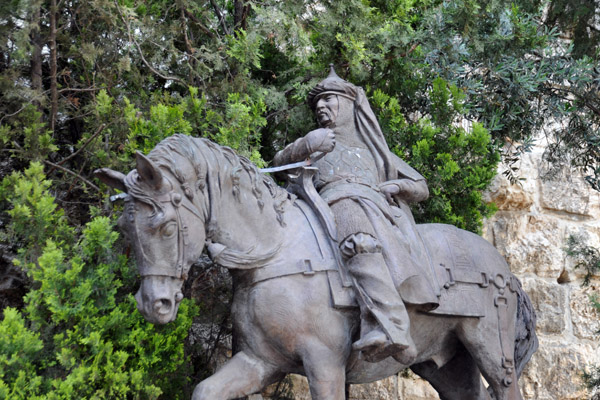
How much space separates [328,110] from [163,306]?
159 centimetres

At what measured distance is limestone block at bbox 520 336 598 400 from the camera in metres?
5.68

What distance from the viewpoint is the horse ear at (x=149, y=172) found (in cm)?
269

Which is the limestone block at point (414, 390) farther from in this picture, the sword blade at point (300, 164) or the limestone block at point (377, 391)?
the sword blade at point (300, 164)

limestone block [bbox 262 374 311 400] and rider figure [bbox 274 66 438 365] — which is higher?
rider figure [bbox 274 66 438 365]

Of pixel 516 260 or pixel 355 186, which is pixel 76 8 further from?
pixel 516 260

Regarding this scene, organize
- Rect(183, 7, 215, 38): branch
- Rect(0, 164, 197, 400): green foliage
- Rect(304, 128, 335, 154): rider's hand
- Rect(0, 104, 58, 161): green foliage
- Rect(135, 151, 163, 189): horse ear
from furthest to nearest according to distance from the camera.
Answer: Rect(183, 7, 215, 38): branch
Rect(0, 104, 58, 161): green foliage
Rect(0, 164, 197, 400): green foliage
Rect(304, 128, 335, 154): rider's hand
Rect(135, 151, 163, 189): horse ear

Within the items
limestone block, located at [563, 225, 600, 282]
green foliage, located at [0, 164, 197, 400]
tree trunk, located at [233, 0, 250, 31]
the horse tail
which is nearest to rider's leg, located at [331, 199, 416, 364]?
the horse tail

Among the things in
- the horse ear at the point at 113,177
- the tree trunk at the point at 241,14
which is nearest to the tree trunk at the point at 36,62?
the tree trunk at the point at 241,14

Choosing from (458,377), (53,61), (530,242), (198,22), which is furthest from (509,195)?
(53,61)

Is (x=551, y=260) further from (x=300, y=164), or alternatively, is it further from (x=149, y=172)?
(x=149, y=172)

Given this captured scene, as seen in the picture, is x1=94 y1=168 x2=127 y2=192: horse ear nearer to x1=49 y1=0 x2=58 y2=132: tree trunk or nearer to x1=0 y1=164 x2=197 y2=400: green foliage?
x1=0 y1=164 x2=197 y2=400: green foliage

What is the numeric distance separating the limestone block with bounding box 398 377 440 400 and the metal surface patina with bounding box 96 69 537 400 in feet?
6.02

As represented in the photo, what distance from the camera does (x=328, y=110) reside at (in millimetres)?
3859

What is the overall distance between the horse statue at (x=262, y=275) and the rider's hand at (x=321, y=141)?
0.20 metres
